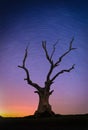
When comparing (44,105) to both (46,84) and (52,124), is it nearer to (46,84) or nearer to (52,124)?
(46,84)

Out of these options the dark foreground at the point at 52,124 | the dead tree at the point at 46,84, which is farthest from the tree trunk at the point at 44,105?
the dark foreground at the point at 52,124

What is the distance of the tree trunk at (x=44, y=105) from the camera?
15.0 feet

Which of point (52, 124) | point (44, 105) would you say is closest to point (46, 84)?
point (44, 105)

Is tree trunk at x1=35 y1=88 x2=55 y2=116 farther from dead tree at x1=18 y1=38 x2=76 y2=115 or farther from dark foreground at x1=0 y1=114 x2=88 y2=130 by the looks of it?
dark foreground at x1=0 y1=114 x2=88 y2=130

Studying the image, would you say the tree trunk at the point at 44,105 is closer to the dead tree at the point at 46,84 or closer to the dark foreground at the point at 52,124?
the dead tree at the point at 46,84

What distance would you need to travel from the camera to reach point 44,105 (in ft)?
15.1

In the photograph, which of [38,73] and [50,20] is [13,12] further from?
[38,73]

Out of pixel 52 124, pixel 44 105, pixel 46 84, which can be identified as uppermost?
pixel 46 84

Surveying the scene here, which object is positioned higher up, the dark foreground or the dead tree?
the dead tree

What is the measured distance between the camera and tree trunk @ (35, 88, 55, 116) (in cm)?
456

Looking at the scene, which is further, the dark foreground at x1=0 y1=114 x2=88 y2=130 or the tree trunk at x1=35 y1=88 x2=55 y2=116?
the tree trunk at x1=35 y1=88 x2=55 y2=116

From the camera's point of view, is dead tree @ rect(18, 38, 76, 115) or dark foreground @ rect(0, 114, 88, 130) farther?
dead tree @ rect(18, 38, 76, 115)

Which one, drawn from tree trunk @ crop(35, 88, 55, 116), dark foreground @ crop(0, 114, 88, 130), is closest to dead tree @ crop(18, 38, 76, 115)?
tree trunk @ crop(35, 88, 55, 116)

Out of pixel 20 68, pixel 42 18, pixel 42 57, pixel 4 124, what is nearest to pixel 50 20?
pixel 42 18
